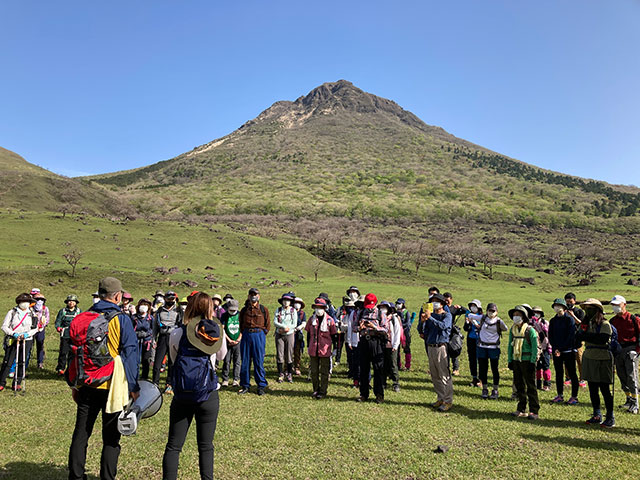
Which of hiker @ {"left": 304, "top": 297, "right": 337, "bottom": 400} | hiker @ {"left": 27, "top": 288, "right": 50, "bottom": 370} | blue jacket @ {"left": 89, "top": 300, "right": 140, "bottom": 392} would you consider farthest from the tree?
blue jacket @ {"left": 89, "top": 300, "right": 140, "bottom": 392}

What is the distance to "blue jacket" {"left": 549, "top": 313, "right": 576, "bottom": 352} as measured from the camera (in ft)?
35.3

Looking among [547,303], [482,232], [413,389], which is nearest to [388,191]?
[482,232]

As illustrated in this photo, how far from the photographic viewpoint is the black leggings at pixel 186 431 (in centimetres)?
521


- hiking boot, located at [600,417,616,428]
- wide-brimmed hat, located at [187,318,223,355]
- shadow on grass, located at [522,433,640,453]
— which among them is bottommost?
shadow on grass, located at [522,433,640,453]

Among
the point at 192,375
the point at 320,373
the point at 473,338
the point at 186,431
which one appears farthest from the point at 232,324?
the point at 473,338

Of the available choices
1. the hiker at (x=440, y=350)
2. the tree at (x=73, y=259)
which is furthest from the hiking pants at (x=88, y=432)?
the tree at (x=73, y=259)

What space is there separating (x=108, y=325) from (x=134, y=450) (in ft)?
10.3

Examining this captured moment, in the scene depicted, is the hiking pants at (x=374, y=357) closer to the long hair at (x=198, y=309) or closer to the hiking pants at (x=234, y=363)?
the hiking pants at (x=234, y=363)

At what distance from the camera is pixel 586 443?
7762 millimetres

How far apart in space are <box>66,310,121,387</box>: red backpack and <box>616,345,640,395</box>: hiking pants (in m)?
11.4

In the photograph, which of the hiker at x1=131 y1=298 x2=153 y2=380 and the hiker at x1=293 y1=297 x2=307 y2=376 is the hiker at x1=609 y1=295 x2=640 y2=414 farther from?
the hiker at x1=131 y1=298 x2=153 y2=380

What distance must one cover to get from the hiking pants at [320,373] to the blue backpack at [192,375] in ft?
18.6

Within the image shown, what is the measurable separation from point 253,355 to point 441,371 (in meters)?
4.98

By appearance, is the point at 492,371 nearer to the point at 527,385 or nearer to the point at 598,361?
the point at 527,385
